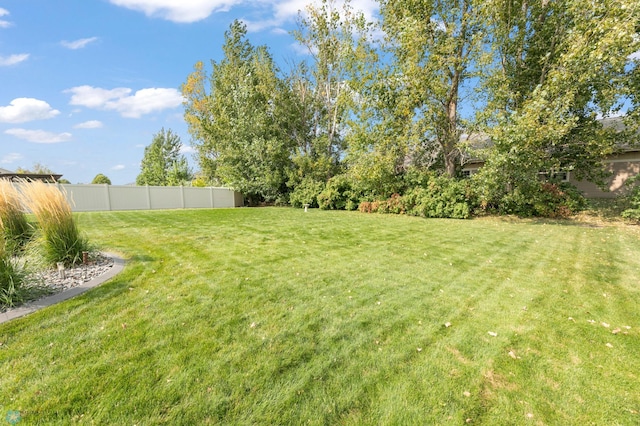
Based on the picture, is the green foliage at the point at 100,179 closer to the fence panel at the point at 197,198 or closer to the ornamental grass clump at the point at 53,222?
the fence panel at the point at 197,198

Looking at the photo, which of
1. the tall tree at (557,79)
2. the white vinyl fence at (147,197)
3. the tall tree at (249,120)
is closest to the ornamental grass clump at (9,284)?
the tall tree at (557,79)

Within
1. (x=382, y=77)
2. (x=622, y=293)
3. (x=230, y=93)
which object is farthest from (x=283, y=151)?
(x=622, y=293)

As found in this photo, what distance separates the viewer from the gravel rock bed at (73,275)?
11.2 ft

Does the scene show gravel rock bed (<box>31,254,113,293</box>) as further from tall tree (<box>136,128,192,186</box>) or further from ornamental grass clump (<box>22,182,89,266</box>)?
tall tree (<box>136,128,192,186</box>)

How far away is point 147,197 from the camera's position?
56.2 ft

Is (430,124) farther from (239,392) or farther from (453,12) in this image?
(239,392)

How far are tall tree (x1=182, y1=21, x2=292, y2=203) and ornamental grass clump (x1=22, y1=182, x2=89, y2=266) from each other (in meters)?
14.8

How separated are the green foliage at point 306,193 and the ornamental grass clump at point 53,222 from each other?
46.2ft

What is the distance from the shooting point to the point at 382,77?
1225cm

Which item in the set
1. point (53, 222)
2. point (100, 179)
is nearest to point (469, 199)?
point (53, 222)

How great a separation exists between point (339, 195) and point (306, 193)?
257 centimetres

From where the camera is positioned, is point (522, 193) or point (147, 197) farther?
point (147, 197)

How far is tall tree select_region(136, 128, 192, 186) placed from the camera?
91.8 feet

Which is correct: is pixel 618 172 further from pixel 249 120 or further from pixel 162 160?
pixel 162 160
